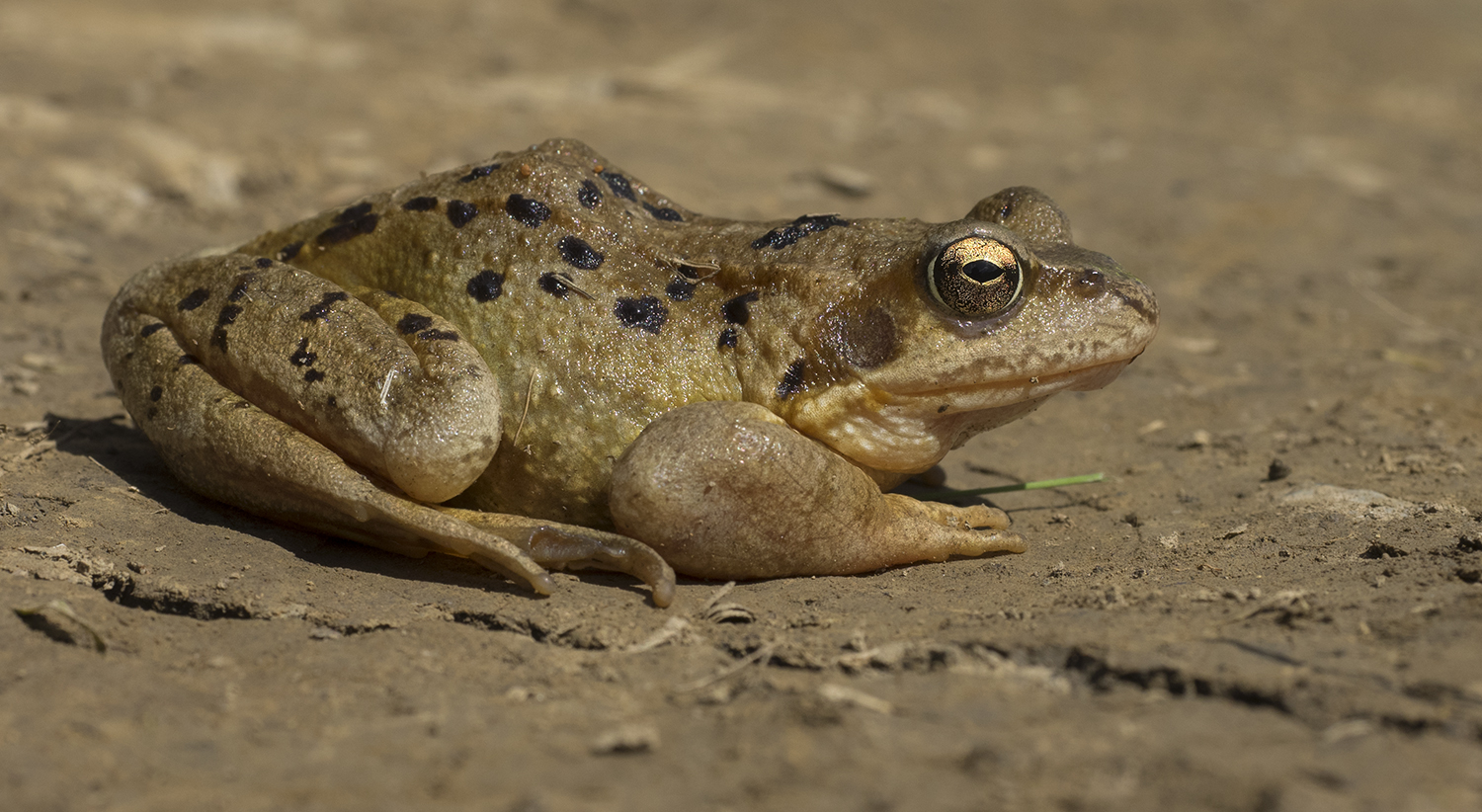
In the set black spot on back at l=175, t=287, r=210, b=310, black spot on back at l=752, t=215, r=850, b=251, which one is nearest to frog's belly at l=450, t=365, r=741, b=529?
black spot on back at l=752, t=215, r=850, b=251

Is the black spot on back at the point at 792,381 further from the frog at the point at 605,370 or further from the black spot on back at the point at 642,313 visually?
the black spot on back at the point at 642,313

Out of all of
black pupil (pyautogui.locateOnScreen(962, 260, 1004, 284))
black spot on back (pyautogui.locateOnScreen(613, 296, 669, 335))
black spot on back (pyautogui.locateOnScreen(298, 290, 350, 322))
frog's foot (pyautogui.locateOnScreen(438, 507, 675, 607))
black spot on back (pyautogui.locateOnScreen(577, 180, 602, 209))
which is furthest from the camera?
black spot on back (pyautogui.locateOnScreen(577, 180, 602, 209))

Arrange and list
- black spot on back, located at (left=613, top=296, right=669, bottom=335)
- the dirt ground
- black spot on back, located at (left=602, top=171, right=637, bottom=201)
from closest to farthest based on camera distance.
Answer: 1. the dirt ground
2. black spot on back, located at (left=613, top=296, right=669, bottom=335)
3. black spot on back, located at (left=602, top=171, right=637, bottom=201)

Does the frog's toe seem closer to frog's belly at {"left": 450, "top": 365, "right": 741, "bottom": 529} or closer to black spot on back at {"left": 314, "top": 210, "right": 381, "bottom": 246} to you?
frog's belly at {"left": 450, "top": 365, "right": 741, "bottom": 529}

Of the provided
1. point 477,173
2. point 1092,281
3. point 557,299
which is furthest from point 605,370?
point 1092,281

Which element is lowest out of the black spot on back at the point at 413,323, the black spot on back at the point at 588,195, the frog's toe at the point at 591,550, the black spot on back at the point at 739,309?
the frog's toe at the point at 591,550

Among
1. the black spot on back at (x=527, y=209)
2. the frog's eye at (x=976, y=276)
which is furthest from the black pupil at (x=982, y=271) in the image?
the black spot on back at (x=527, y=209)

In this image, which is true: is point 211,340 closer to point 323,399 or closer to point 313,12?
point 323,399
